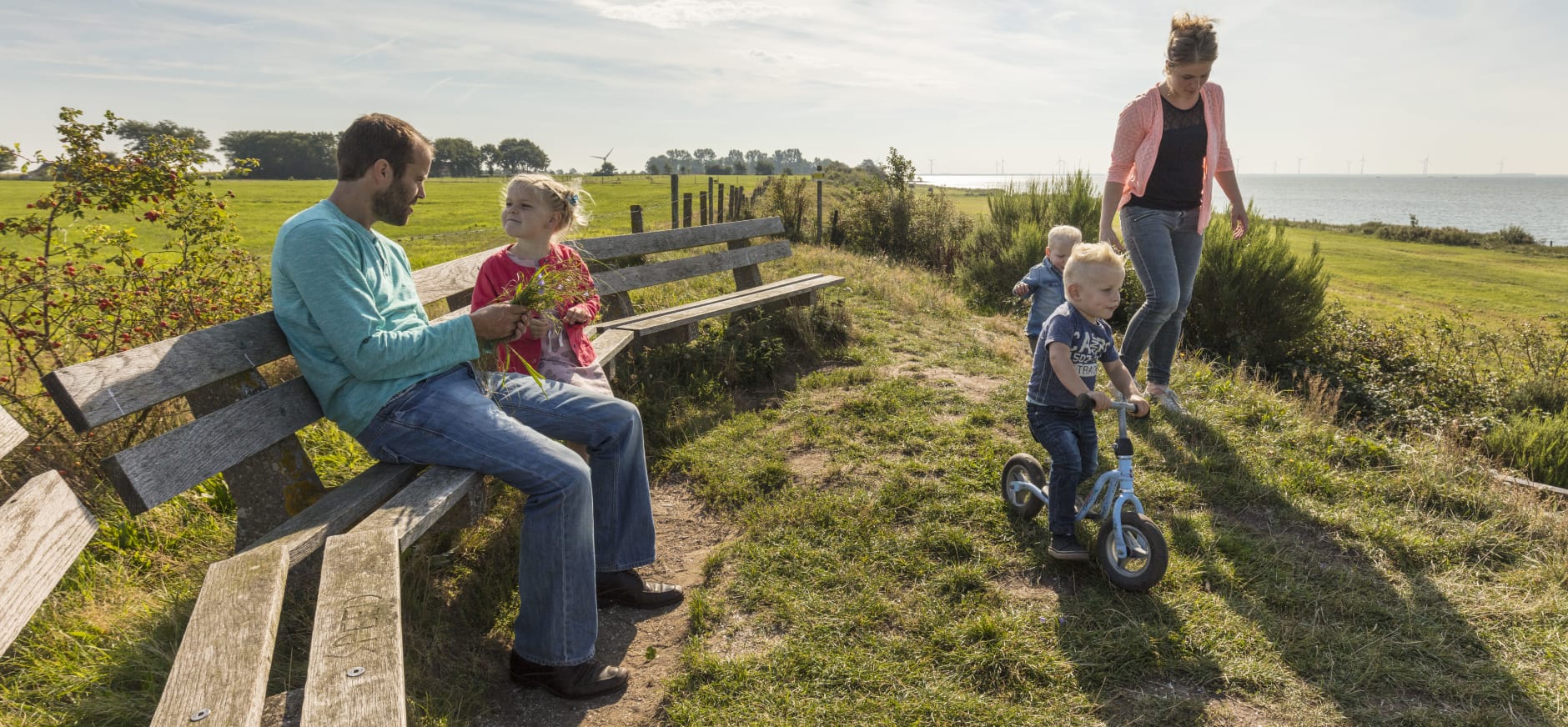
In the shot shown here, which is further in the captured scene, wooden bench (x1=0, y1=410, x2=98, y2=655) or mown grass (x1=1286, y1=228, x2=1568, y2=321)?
mown grass (x1=1286, y1=228, x2=1568, y2=321)

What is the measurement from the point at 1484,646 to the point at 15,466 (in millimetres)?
6334

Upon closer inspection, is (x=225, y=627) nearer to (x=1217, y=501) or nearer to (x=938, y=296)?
(x=1217, y=501)

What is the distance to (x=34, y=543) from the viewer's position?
6.33 ft

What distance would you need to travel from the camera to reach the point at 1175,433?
4.83m

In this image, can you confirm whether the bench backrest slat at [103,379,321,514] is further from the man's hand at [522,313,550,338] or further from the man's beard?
the man's hand at [522,313,550,338]

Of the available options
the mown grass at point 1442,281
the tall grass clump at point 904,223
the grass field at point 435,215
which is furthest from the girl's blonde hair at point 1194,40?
the mown grass at point 1442,281

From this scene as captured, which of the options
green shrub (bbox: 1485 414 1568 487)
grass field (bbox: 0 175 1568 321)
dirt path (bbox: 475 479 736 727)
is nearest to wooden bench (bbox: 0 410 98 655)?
dirt path (bbox: 475 479 736 727)

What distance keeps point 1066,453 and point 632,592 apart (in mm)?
1920

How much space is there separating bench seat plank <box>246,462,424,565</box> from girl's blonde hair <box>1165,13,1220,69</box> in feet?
14.5

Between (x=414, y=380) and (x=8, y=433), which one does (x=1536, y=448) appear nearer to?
(x=414, y=380)

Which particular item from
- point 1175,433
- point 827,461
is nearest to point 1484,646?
point 1175,433

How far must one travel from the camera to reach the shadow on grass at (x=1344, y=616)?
262cm

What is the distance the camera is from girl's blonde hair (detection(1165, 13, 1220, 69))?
14.2ft

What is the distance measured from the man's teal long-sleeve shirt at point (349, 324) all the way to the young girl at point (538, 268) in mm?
666
